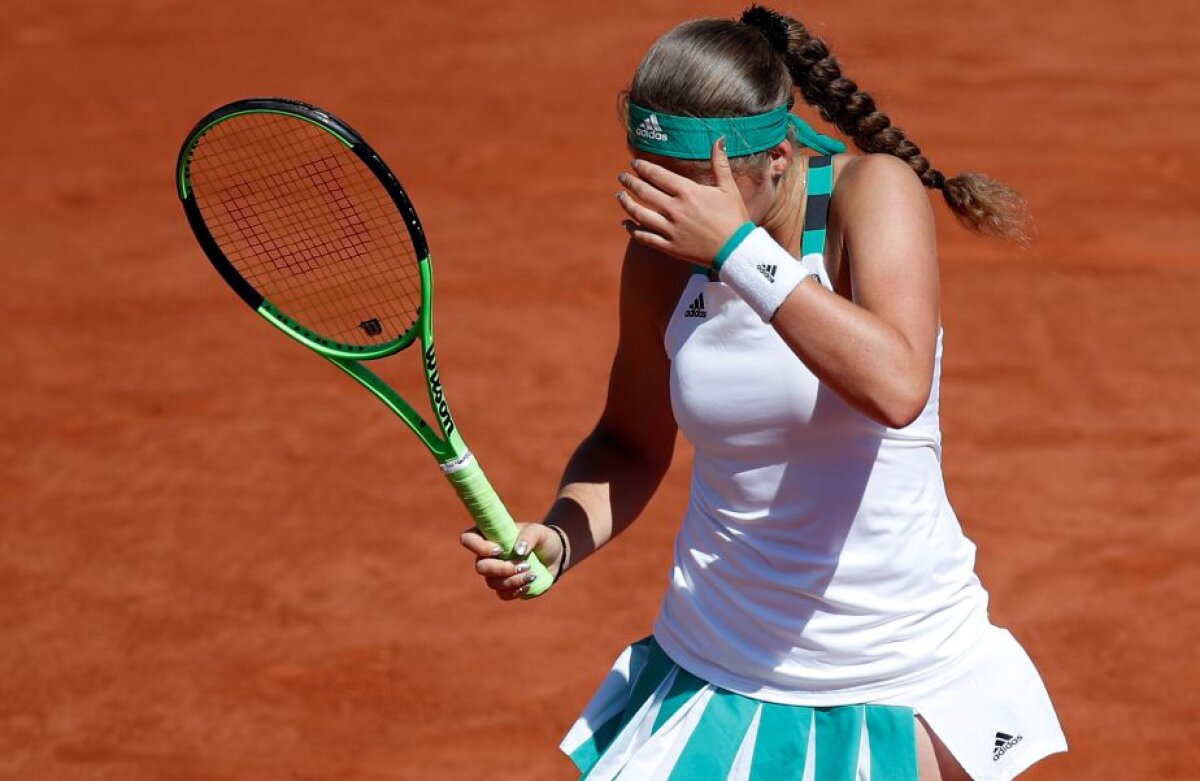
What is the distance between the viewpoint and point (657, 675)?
2576mm

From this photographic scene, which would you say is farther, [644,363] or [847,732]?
[644,363]

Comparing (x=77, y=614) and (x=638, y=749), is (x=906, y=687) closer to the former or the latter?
(x=638, y=749)

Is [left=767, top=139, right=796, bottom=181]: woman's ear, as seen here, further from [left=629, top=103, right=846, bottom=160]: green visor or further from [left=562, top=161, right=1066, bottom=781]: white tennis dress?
[left=562, top=161, right=1066, bottom=781]: white tennis dress

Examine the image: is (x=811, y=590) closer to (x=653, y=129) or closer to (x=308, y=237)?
(x=653, y=129)

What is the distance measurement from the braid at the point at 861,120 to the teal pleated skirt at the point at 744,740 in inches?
31.9

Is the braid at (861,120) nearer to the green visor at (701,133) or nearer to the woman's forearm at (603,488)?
the green visor at (701,133)

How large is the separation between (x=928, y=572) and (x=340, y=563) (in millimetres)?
3150

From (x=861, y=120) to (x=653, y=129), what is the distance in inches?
18.3

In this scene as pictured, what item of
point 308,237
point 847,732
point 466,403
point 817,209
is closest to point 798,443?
point 817,209

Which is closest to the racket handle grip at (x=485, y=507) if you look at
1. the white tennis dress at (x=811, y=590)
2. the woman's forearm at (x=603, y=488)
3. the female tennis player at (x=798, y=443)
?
the female tennis player at (x=798, y=443)

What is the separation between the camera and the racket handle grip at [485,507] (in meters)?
2.51

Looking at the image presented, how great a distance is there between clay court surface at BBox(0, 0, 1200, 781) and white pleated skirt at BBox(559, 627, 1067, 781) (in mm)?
1405

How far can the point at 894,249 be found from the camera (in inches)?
84.3

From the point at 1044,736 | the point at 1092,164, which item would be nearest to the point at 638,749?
the point at 1044,736
